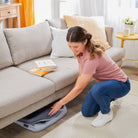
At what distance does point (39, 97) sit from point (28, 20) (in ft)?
8.20

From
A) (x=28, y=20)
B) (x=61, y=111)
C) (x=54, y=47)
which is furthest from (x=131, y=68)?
(x=28, y=20)

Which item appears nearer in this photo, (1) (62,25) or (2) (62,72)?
(2) (62,72)

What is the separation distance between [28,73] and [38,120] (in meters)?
0.51

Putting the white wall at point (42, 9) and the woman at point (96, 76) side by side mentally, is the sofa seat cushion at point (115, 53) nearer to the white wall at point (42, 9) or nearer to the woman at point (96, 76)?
the woman at point (96, 76)

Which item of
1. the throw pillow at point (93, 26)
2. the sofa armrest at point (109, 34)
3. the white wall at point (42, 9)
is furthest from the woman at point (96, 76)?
the white wall at point (42, 9)

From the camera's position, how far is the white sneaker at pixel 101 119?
226 centimetres

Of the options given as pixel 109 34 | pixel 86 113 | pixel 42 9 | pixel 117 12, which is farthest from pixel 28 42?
pixel 42 9

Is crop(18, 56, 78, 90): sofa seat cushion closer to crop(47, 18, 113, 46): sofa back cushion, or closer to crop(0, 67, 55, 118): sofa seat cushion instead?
crop(0, 67, 55, 118): sofa seat cushion

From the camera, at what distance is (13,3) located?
160 inches

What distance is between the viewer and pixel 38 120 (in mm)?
2250

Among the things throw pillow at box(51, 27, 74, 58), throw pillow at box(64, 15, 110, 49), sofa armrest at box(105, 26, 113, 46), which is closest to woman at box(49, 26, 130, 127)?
throw pillow at box(51, 27, 74, 58)

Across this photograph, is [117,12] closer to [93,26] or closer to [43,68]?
[93,26]

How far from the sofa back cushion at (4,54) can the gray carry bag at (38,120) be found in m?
0.63

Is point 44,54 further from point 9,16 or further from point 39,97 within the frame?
point 9,16
